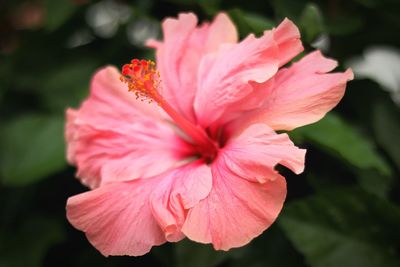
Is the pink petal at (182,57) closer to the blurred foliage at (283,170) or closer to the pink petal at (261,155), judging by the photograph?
the blurred foliage at (283,170)

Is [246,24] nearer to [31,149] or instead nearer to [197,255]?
[197,255]

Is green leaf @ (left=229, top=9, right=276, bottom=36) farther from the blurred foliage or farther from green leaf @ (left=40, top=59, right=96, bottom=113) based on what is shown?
green leaf @ (left=40, top=59, right=96, bottom=113)

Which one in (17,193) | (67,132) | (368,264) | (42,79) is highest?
(67,132)

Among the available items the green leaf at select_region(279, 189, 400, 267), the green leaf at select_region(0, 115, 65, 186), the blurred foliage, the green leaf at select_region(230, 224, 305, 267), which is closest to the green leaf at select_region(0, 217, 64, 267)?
the blurred foliage

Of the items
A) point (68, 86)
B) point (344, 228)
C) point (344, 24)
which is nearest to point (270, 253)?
point (344, 228)

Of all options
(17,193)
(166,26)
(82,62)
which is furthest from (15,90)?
(166,26)

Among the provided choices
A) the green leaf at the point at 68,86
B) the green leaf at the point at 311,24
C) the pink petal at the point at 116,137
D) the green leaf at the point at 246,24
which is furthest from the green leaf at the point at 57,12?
the green leaf at the point at 311,24

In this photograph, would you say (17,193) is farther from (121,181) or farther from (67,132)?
(121,181)
